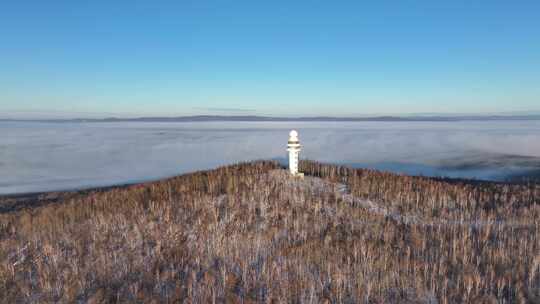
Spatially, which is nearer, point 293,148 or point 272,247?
point 272,247

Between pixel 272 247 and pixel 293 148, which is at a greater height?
pixel 293 148

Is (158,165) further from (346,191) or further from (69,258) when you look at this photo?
(69,258)

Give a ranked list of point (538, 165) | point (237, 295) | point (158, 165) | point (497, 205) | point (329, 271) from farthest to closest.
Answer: point (158, 165) < point (538, 165) < point (497, 205) < point (329, 271) < point (237, 295)

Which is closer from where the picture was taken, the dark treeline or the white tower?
the dark treeline

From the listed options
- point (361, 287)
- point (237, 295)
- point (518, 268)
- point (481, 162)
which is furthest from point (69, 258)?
point (481, 162)

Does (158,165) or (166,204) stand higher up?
(166,204)

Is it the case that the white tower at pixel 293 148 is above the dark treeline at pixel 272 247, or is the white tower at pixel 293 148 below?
Result: above

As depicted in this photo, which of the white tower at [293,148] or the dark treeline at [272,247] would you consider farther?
the white tower at [293,148]

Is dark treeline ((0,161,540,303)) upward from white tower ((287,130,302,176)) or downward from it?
downward
